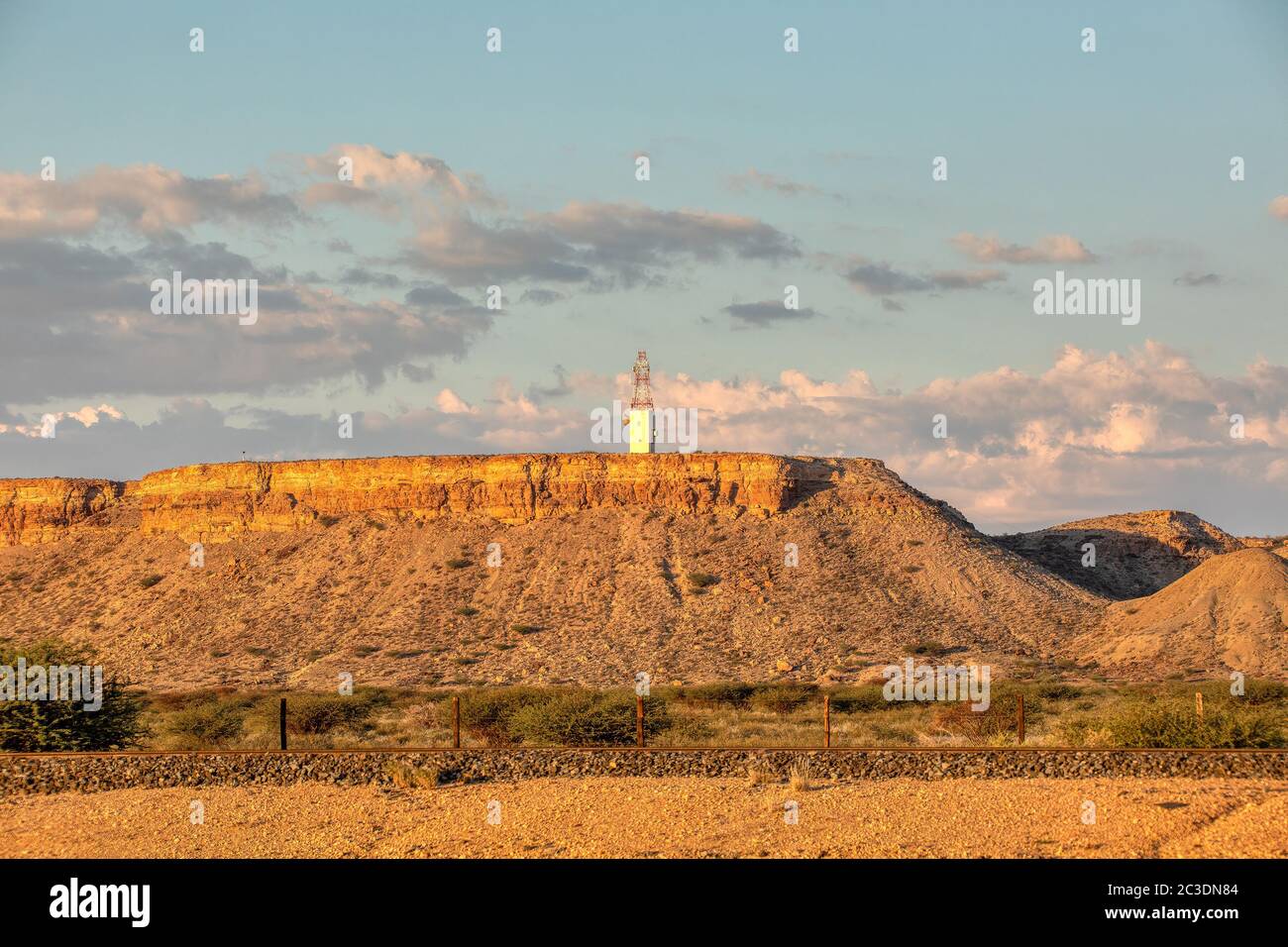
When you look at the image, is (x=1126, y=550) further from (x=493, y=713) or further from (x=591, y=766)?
(x=591, y=766)

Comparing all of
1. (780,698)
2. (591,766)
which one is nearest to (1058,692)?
(780,698)

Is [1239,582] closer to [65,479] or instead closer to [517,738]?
[517,738]

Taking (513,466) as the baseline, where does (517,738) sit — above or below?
below

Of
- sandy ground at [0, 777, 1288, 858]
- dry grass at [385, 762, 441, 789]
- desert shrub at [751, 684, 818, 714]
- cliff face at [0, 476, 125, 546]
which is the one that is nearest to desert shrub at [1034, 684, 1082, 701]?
desert shrub at [751, 684, 818, 714]

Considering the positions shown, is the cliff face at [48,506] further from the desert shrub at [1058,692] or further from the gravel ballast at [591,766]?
the gravel ballast at [591,766]

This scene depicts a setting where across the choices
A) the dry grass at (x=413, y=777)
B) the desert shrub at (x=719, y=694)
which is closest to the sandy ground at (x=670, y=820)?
the dry grass at (x=413, y=777)

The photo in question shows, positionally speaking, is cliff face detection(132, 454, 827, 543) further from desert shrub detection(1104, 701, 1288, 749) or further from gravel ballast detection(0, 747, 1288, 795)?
gravel ballast detection(0, 747, 1288, 795)
